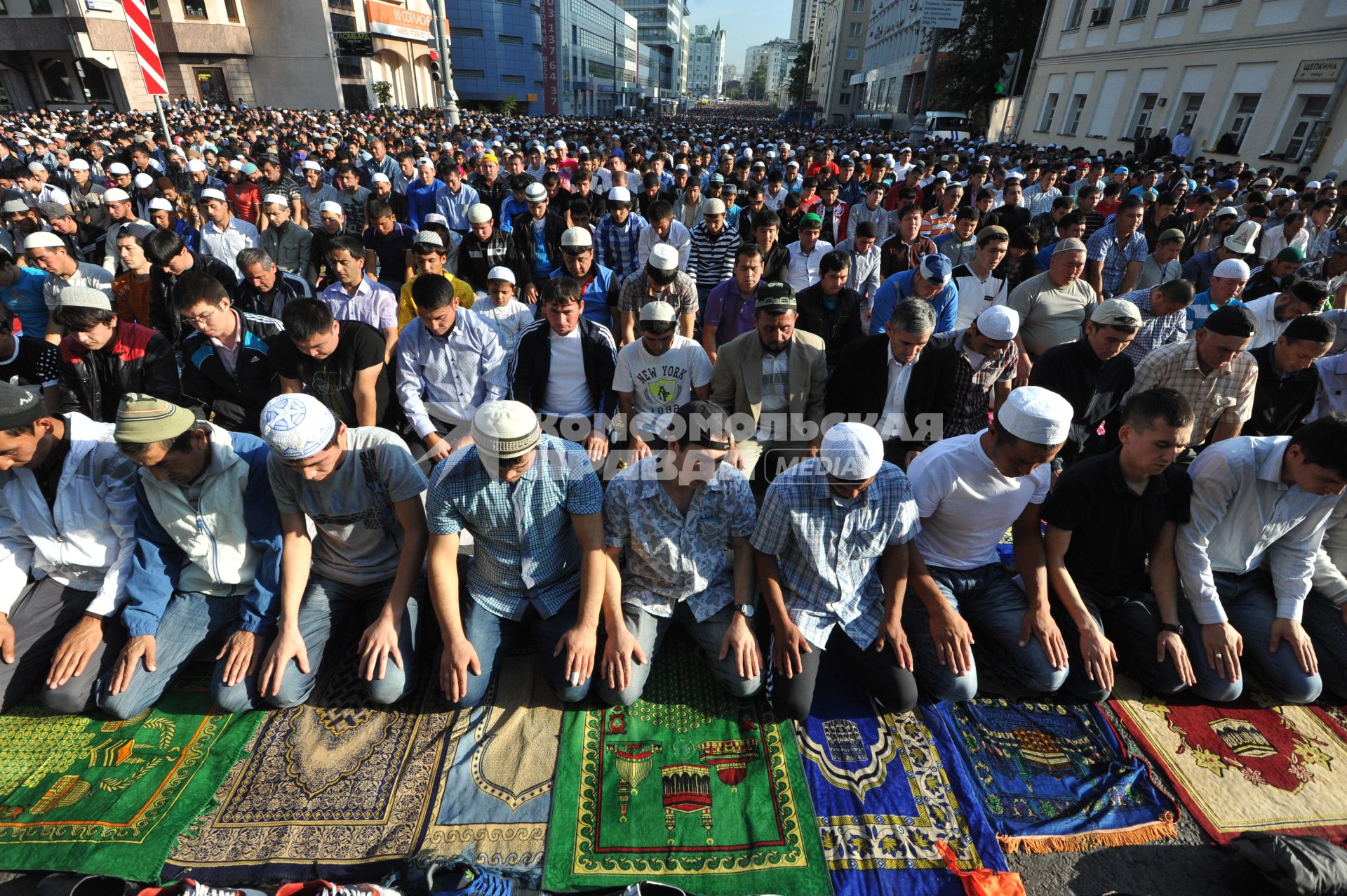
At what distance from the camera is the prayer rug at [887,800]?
235cm

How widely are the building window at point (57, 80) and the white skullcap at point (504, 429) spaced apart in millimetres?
50162

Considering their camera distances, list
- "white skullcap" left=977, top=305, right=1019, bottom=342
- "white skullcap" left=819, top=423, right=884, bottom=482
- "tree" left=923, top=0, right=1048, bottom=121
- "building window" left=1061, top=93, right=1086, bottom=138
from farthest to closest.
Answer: "tree" left=923, top=0, right=1048, bottom=121 < "building window" left=1061, top=93, right=1086, bottom=138 < "white skullcap" left=977, top=305, right=1019, bottom=342 < "white skullcap" left=819, top=423, right=884, bottom=482

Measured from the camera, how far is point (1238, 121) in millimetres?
19047

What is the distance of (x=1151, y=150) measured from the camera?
20.3 metres

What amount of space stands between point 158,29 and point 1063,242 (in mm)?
51963

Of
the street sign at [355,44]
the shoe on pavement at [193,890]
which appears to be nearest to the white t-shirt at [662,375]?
the shoe on pavement at [193,890]

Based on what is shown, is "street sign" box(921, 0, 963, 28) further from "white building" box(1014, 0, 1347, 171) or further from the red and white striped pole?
the red and white striped pole

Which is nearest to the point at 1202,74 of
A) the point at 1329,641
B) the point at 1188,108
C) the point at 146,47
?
the point at 1188,108

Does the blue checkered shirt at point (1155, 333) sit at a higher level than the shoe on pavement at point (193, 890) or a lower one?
higher

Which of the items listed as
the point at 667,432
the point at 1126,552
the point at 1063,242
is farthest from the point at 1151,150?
the point at 667,432

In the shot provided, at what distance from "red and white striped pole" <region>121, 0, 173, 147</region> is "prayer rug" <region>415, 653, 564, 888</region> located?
34.4 feet

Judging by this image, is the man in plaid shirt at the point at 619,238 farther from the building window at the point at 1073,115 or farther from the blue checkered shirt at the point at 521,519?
the building window at the point at 1073,115

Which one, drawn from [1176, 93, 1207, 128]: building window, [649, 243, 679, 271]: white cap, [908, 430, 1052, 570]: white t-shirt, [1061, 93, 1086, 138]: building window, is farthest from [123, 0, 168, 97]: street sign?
[1061, 93, 1086, 138]: building window

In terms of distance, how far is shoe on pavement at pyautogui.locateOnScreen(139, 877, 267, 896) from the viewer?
2.03 m
